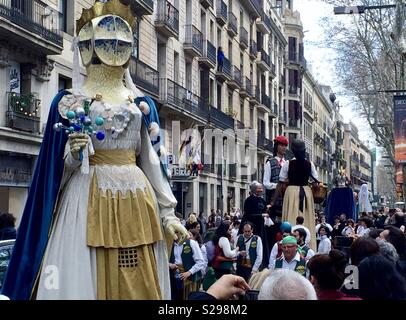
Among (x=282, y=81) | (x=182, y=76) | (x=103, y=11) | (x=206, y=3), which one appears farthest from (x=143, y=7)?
(x=282, y=81)

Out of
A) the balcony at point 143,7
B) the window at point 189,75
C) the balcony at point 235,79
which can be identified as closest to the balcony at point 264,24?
the balcony at point 235,79

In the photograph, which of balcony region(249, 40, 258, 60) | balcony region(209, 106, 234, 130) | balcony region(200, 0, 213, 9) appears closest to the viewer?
balcony region(200, 0, 213, 9)

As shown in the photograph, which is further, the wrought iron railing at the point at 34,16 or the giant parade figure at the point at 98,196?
the wrought iron railing at the point at 34,16

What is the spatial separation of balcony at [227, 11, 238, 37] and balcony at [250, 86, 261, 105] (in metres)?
5.48

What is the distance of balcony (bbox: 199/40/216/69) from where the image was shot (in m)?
30.5

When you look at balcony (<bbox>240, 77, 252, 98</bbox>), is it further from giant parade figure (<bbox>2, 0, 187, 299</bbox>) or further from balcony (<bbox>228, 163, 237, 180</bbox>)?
giant parade figure (<bbox>2, 0, 187, 299</bbox>)

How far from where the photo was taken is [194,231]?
10703mm

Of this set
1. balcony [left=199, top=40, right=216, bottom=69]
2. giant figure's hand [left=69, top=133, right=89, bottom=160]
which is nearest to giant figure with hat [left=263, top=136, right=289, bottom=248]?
giant figure's hand [left=69, top=133, right=89, bottom=160]

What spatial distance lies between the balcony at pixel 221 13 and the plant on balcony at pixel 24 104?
62.4ft

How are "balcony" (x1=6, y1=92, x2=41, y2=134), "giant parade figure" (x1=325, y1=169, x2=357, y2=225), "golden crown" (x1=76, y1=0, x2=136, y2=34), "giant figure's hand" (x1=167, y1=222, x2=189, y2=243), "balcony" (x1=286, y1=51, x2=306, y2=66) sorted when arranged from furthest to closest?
1. "balcony" (x1=286, y1=51, x2=306, y2=66)
2. "balcony" (x1=6, y1=92, x2=41, y2=134)
3. "giant parade figure" (x1=325, y1=169, x2=357, y2=225)
4. "golden crown" (x1=76, y1=0, x2=136, y2=34)
5. "giant figure's hand" (x1=167, y1=222, x2=189, y2=243)

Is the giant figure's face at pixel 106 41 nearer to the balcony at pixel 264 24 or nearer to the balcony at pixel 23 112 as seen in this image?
the balcony at pixel 23 112

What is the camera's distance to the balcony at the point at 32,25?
587 inches

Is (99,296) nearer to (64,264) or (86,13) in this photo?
(64,264)
